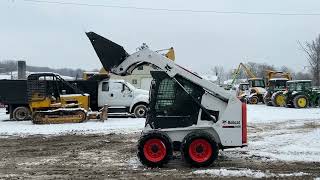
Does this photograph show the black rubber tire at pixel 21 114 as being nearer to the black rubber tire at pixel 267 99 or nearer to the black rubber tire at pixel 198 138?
the black rubber tire at pixel 198 138

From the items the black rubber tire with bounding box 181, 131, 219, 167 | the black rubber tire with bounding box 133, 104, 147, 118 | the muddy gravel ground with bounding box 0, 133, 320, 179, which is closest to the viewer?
the muddy gravel ground with bounding box 0, 133, 320, 179

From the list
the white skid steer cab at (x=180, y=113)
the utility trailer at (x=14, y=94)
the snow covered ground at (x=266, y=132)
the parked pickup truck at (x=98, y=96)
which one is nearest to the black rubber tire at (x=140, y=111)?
the parked pickup truck at (x=98, y=96)

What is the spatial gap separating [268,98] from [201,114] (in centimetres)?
2824

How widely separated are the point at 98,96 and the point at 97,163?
15016 millimetres

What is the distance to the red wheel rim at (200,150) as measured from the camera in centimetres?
1082

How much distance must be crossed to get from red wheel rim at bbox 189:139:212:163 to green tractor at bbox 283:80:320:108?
78.4 feet

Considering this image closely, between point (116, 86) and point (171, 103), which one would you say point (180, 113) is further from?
point (116, 86)

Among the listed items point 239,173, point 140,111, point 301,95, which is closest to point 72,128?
point 140,111

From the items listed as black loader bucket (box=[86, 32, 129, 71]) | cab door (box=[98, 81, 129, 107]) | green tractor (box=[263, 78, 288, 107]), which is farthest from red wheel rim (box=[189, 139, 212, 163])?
green tractor (box=[263, 78, 288, 107])

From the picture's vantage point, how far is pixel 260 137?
16734mm

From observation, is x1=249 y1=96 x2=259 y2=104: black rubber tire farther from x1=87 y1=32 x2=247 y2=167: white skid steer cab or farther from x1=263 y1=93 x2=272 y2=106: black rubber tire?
x1=87 y1=32 x2=247 y2=167: white skid steer cab

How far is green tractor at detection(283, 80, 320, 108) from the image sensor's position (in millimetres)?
33406

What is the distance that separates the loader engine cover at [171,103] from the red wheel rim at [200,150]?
528 millimetres

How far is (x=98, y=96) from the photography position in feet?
87.1
